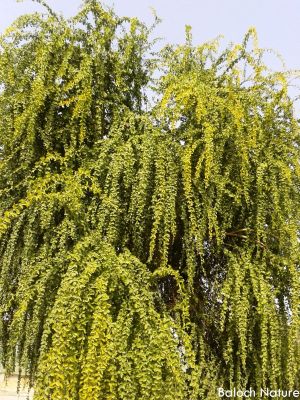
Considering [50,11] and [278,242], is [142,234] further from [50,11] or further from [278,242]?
[50,11]

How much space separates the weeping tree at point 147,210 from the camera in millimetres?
3398

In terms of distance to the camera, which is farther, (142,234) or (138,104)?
(138,104)

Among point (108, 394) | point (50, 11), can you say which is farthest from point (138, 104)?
point (108, 394)

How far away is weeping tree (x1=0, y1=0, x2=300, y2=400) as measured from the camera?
11.1 feet

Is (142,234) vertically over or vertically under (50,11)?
under

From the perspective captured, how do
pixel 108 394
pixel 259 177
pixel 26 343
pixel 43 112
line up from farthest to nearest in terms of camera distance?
pixel 43 112 → pixel 259 177 → pixel 26 343 → pixel 108 394

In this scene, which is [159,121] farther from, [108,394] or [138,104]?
[108,394]

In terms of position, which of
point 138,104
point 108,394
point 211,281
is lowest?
point 108,394

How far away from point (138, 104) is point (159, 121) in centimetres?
54

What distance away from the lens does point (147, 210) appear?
3934 millimetres

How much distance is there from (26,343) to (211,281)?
1.70 metres

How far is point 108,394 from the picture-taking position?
10.1 feet

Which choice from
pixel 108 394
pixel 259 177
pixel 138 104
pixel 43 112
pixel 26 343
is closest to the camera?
pixel 108 394

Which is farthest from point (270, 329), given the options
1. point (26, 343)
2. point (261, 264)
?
point (26, 343)
